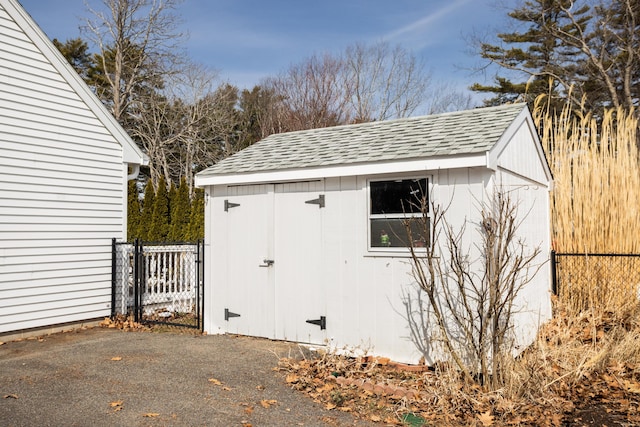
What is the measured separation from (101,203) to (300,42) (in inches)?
770

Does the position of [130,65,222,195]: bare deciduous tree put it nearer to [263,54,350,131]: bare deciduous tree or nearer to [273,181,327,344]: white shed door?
[263,54,350,131]: bare deciduous tree

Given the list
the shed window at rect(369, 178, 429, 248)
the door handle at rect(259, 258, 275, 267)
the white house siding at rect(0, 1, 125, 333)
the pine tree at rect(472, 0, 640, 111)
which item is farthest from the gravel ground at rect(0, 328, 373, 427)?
the pine tree at rect(472, 0, 640, 111)

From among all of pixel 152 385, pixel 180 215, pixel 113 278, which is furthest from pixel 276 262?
pixel 180 215

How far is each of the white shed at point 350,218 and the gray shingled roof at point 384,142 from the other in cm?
3

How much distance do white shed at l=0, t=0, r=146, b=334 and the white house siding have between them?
0.05ft

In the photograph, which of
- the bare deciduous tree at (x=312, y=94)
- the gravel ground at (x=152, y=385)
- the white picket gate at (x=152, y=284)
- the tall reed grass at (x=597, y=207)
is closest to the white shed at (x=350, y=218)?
the tall reed grass at (x=597, y=207)

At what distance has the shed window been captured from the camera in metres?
6.12

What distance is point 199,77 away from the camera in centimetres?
2580

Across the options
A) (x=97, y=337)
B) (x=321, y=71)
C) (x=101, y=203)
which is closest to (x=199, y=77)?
(x=321, y=71)

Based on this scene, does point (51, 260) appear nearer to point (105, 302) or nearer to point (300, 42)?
point (105, 302)

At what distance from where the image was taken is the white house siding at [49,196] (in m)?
7.84

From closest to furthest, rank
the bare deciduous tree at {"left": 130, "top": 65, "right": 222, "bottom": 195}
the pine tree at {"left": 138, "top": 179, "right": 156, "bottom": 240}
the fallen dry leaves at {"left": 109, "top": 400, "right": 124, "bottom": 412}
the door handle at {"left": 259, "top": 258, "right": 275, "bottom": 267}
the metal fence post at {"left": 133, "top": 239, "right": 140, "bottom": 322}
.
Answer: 1. the fallen dry leaves at {"left": 109, "top": 400, "right": 124, "bottom": 412}
2. the door handle at {"left": 259, "top": 258, "right": 275, "bottom": 267}
3. the metal fence post at {"left": 133, "top": 239, "right": 140, "bottom": 322}
4. the pine tree at {"left": 138, "top": 179, "right": 156, "bottom": 240}
5. the bare deciduous tree at {"left": 130, "top": 65, "right": 222, "bottom": 195}

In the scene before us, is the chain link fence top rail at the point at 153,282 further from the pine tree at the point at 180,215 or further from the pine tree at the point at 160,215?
the pine tree at the point at 160,215

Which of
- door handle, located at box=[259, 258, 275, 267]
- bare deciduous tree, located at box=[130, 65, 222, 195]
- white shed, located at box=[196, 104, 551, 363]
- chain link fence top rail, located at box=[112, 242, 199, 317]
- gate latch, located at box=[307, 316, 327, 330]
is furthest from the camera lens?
bare deciduous tree, located at box=[130, 65, 222, 195]
